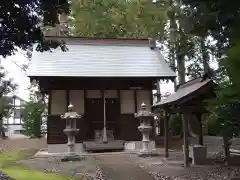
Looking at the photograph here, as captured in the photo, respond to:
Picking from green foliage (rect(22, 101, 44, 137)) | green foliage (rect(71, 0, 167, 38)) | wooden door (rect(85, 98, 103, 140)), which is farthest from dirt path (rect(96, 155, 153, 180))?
green foliage (rect(22, 101, 44, 137))

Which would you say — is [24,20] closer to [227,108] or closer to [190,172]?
[227,108]

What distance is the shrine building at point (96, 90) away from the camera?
18703mm

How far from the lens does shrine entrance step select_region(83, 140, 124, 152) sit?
17.7 meters

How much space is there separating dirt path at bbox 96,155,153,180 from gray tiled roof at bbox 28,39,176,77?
6.34 m

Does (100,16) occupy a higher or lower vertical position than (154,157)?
higher

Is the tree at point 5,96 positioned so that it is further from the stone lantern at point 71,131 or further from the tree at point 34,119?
the stone lantern at point 71,131

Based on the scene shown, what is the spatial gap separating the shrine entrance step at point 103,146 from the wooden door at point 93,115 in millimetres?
1335

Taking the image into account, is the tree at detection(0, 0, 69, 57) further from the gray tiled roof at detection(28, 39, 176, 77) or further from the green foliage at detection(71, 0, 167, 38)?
the green foliage at detection(71, 0, 167, 38)

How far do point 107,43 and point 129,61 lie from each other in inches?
97.9

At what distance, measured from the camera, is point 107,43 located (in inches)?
874

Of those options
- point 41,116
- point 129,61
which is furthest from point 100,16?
point 41,116

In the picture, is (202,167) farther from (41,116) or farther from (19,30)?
(41,116)

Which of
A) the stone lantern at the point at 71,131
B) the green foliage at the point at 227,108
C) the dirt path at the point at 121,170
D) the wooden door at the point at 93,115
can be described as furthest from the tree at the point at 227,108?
the wooden door at the point at 93,115

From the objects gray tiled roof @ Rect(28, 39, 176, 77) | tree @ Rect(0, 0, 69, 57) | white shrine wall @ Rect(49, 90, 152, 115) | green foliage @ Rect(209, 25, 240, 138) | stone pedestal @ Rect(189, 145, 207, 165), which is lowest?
stone pedestal @ Rect(189, 145, 207, 165)
